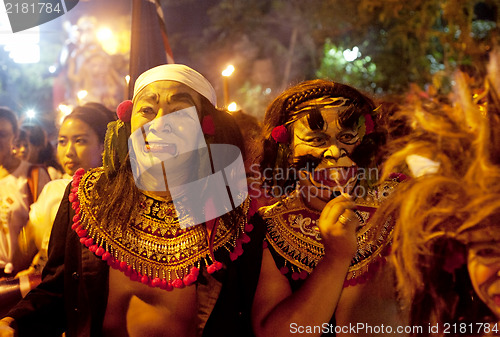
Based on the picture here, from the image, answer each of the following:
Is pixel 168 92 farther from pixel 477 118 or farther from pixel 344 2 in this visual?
pixel 344 2

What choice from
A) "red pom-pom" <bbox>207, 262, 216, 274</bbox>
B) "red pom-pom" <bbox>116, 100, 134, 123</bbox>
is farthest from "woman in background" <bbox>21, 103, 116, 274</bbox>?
"red pom-pom" <bbox>207, 262, 216, 274</bbox>

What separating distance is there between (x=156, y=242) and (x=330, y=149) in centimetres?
90

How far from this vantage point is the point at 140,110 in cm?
238

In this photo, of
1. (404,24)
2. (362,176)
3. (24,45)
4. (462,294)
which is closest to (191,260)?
(362,176)

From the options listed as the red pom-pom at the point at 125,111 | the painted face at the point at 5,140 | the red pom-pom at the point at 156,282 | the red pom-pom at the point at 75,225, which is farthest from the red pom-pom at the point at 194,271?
the painted face at the point at 5,140

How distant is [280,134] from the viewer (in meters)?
2.51

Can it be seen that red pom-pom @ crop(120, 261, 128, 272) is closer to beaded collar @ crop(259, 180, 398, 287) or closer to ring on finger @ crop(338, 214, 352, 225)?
beaded collar @ crop(259, 180, 398, 287)

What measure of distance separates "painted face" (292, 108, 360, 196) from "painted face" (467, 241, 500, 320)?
0.65m

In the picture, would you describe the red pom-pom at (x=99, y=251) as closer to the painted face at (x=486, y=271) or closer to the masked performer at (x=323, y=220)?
the masked performer at (x=323, y=220)

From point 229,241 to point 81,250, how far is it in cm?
67

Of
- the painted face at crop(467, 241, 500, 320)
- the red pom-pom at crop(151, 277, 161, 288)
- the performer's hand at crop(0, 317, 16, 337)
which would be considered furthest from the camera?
the red pom-pom at crop(151, 277, 161, 288)

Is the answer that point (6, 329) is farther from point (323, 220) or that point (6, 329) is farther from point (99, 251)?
point (323, 220)

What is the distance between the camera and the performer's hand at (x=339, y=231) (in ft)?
7.23

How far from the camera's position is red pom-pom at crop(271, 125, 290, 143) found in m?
2.51
